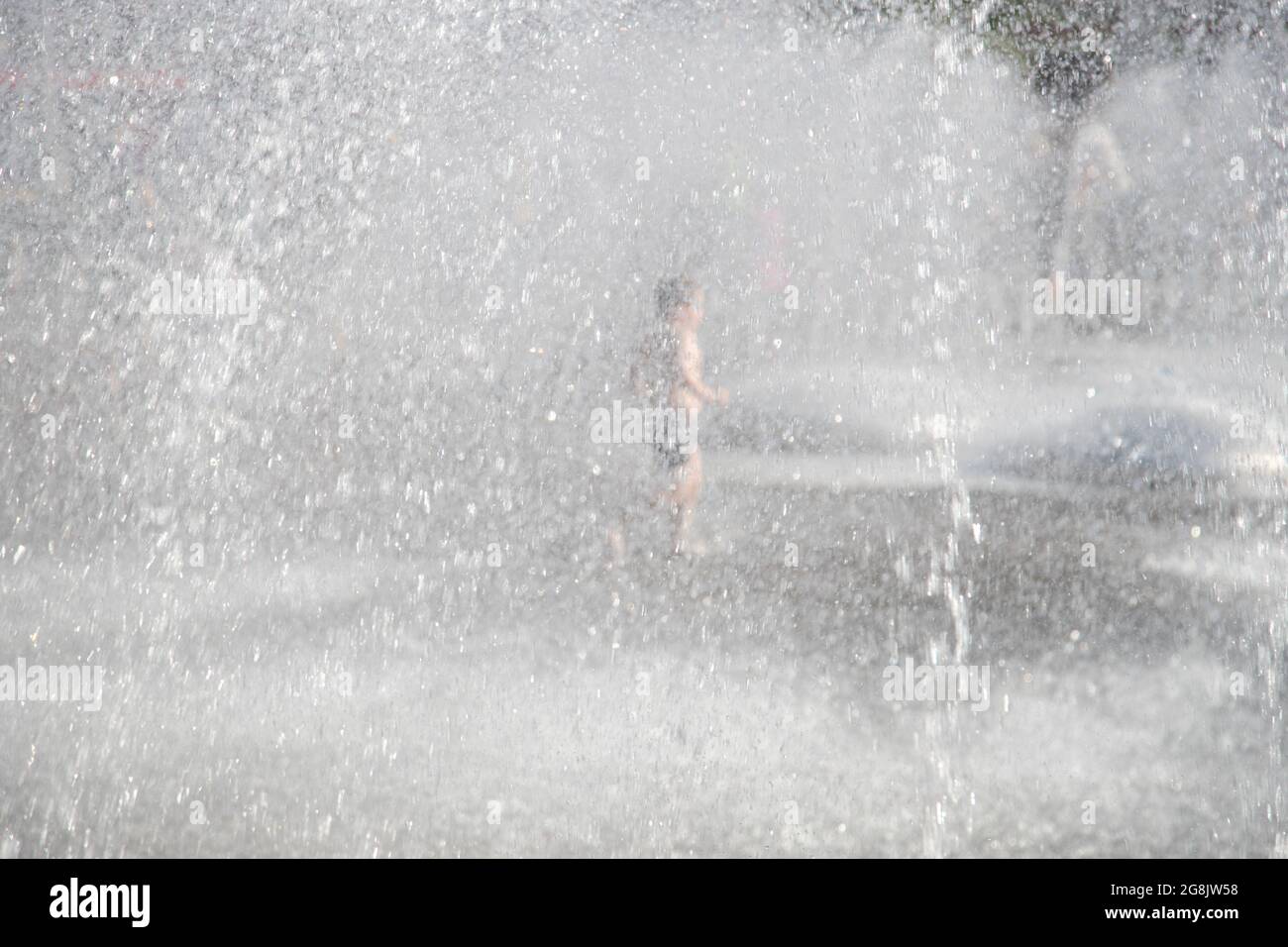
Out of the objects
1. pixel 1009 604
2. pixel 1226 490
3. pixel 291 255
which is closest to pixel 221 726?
pixel 291 255

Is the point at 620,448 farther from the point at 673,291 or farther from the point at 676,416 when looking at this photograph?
the point at 673,291

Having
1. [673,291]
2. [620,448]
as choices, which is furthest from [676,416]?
A: [673,291]

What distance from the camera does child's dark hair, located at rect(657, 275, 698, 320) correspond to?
551 cm

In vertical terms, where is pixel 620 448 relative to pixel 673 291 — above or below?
below

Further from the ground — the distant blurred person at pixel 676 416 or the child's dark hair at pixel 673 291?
the child's dark hair at pixel 673 291

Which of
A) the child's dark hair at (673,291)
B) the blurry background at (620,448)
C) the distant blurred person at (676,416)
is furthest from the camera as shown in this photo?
the child's dark hair at (673,291)

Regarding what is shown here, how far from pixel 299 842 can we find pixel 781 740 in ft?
4.58

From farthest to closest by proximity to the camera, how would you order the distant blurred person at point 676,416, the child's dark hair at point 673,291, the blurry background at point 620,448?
the child's dark hair at point 673,291 < the distant blurred person at point 676,416 < the blurry background at point 620,448

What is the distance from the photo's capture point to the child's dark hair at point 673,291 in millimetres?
5512

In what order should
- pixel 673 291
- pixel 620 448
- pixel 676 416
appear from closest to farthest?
pixel 676 416 < pixel 620 448 < pixel 673 291

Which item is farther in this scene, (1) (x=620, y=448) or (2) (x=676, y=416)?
(1) (x=620, y=448)

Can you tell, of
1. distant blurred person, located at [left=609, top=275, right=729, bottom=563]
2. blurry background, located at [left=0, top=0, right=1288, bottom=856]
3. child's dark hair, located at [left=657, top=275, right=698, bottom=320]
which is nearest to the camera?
blurry background, located at [left=0, top=0, right=1288, bottom=856]

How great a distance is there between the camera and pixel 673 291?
571cm

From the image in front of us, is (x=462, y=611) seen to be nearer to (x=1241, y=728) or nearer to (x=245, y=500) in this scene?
(x=245, y=500)
